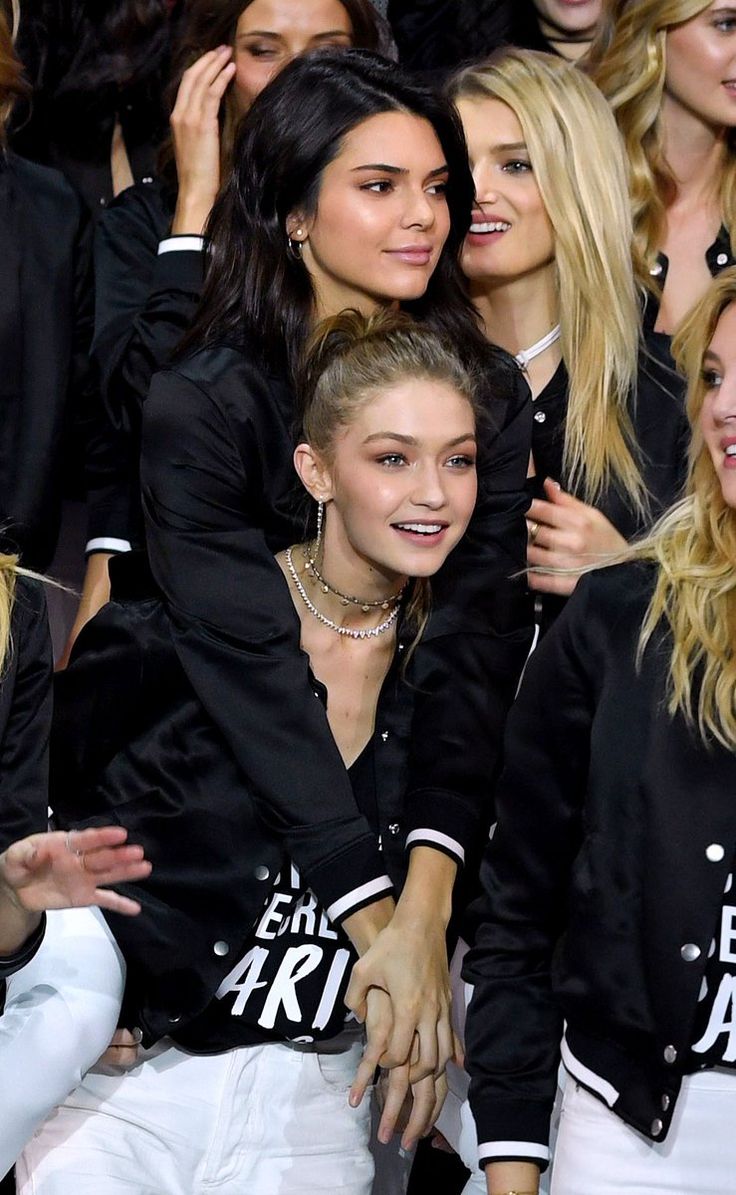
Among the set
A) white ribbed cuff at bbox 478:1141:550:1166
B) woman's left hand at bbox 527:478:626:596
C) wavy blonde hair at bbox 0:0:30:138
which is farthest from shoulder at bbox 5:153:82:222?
white ribbed cuff at bbox 478:1141:550:1166

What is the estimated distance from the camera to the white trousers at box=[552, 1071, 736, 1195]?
2.45 metres

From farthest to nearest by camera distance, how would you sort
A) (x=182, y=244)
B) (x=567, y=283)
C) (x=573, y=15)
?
1. (x=573, y=15)
2. (x=182, y=244)
3. (x=567, y=283)

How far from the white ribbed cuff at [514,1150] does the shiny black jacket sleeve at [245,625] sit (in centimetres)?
41

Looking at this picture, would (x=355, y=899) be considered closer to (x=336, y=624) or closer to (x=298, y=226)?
(x=336, y=624)

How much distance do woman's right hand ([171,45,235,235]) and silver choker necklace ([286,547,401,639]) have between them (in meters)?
0.98

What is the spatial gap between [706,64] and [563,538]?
110cm

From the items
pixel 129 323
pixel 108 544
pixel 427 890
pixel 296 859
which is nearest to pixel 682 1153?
pixel 427 890

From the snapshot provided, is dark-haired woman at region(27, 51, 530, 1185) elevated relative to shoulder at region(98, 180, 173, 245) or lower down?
lower down

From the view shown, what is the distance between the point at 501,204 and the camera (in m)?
3.45

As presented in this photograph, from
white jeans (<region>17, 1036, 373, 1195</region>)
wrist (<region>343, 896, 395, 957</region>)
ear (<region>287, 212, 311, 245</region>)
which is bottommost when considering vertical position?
white jeans (<region>17, 1036, 373, 1195</region>)

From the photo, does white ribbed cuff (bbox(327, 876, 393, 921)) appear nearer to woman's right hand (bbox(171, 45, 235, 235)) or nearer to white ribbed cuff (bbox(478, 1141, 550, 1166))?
white ribbed cuff (bbox(478, 1141, 550, 1166))

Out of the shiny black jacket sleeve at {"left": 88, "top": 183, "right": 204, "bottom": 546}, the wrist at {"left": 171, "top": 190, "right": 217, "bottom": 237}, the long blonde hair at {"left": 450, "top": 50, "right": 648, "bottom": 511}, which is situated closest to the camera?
the long blonde hair at {"left": 450, "top": 50, "right": 648, "bottom": 511}

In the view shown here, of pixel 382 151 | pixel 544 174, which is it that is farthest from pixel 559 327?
pixel 382 151

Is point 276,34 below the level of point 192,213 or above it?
above
